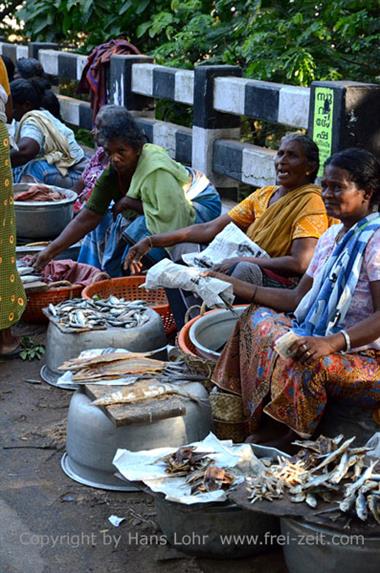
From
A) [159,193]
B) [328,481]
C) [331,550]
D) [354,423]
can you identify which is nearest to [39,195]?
[159,193]

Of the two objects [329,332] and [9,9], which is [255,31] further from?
[9,9]

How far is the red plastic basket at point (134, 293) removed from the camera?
19.5ft

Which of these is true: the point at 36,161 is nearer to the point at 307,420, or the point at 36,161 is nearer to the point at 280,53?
the point at 280,53

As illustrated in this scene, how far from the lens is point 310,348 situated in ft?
12.4

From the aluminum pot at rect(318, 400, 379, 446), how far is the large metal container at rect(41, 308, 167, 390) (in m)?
1.48

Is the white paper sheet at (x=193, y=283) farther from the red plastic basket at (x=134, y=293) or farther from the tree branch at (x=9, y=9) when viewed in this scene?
the tree branch at (x=9, y=9)

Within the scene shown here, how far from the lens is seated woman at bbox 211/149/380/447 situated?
3.86 metres

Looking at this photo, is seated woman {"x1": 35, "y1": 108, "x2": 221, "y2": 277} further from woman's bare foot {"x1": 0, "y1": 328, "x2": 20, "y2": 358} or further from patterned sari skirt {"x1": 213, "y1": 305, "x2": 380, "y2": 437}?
patterned sari skirt {"x1": 213, "y1": 305, "x2": 380, "y2": 437}

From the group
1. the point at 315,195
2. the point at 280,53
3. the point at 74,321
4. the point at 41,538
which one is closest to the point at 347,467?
the point at 41,538

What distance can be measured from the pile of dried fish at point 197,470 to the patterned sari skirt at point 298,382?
0.43 meters

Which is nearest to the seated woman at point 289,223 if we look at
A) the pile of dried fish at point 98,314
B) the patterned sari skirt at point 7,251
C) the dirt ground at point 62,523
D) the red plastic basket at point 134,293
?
the pile of dried fish at point 98,314

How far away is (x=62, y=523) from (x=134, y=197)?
8.77 ft

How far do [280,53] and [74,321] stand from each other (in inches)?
134

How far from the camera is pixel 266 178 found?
6.70m
